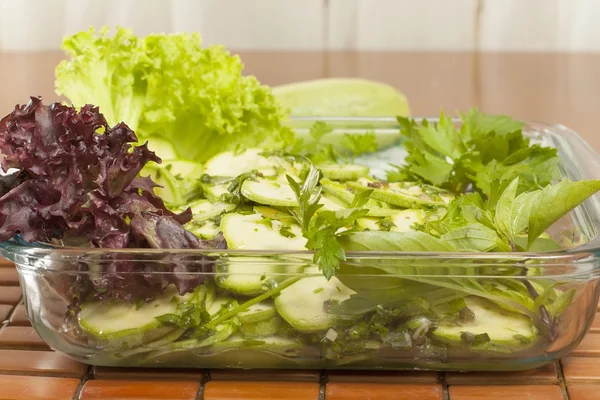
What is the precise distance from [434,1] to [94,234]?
208cm

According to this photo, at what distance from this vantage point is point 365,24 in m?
2.82

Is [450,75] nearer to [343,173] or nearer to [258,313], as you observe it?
[343,173]

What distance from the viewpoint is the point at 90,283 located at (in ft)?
2.89

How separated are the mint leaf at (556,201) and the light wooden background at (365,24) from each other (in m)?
1.89

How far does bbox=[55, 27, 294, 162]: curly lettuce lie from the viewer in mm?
1319

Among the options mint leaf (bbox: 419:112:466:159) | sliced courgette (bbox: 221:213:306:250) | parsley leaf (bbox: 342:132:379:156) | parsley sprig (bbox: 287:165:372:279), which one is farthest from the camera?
parsley leaf (bbox: 342:132:379:156)

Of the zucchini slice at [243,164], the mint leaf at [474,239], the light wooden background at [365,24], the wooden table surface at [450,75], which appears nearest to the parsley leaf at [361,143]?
the zucchini slice at [243,164]

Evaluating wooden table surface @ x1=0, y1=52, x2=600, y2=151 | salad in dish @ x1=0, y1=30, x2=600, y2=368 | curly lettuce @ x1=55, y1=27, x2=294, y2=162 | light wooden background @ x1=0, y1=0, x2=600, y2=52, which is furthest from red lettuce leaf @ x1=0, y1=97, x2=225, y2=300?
light wooden background @ x1=0, y1=0, x2=600, y2=52

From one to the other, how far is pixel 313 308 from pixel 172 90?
1.92 ft

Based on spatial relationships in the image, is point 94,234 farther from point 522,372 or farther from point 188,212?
point 522,372

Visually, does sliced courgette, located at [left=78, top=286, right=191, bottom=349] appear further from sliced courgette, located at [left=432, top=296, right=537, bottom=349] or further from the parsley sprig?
sliced courgette, located at [left=432, top=296, right=537, bottom=349]

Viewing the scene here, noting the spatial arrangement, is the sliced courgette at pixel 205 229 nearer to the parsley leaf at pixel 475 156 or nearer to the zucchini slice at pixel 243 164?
the zucchini slice at pixel 243 164

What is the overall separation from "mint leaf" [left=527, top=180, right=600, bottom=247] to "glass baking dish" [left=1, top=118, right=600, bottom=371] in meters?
0.04

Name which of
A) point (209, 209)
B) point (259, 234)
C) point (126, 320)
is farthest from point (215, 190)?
point (126, 320)
